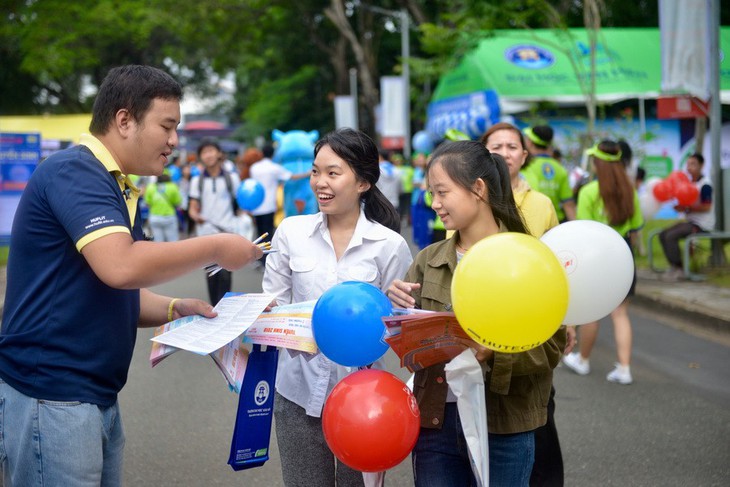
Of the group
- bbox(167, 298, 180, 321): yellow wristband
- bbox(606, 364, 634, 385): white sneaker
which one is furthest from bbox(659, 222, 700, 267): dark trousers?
bbox(167, 298, 180, 321): yellow wristband

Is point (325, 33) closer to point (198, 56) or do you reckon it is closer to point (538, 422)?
point (198, 56)

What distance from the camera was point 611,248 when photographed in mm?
2709

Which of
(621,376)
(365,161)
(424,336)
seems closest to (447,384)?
(424,336)

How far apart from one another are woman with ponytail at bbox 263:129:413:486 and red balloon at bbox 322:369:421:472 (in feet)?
1.64

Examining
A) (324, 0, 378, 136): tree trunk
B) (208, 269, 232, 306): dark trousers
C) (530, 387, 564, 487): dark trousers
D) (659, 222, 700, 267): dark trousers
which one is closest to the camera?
(530, 387, 564, 487): dark trousers

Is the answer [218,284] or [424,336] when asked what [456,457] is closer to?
[424,336]

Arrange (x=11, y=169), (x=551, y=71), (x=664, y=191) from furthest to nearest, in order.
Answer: (x=551, y=71) → (x=11, y=169) → (x=664, y=191)

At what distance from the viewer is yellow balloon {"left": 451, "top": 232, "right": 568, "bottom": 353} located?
7.09 feet

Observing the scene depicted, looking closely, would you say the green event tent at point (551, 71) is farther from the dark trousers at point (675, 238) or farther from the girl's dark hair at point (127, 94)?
the girl's dark hair at point (127, 94)

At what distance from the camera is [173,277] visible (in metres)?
2.25

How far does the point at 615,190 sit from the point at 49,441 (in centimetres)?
551

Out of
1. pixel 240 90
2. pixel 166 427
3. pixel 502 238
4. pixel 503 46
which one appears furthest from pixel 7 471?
pixel 240 90

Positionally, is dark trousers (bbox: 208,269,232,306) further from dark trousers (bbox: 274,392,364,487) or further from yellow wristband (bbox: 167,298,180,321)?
yellow wristband (bbox: 167,298,180,321)

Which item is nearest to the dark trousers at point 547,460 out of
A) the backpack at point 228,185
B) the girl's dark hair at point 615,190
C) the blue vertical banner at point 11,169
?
the girl's dark hair at point 615,190
